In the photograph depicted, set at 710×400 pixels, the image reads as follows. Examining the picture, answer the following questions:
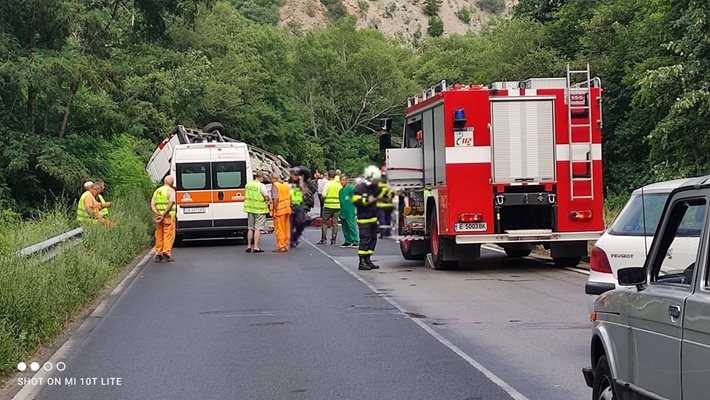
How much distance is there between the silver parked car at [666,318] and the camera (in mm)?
5023

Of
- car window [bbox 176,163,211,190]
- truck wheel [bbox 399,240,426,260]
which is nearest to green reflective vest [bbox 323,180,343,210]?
truck wheel [bbox 399,240,426,260]

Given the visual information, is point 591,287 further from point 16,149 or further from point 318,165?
point 16,149

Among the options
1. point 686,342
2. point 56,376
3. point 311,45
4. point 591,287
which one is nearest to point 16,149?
point 311,45

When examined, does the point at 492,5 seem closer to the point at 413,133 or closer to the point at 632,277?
the point at 413,133

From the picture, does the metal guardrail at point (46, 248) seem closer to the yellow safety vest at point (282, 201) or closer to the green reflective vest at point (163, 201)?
the green reflective vest at point (163, 201)

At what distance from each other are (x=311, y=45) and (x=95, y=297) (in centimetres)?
2080

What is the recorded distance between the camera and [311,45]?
113 ft

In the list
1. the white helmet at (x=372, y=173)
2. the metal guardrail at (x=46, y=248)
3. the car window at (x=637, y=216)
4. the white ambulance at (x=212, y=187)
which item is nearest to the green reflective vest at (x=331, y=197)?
the white ambulance at (x=212, y=187)

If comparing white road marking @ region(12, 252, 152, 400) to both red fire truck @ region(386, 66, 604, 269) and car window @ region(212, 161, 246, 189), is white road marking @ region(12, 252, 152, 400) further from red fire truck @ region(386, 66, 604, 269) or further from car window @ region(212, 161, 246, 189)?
car window @ region(212, 161, 246, 189)

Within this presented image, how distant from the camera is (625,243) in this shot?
9.87 metres

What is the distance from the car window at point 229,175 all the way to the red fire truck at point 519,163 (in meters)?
9.77

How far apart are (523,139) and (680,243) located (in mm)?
11826

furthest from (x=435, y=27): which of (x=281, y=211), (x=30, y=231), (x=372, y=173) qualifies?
(x=372, y=173)

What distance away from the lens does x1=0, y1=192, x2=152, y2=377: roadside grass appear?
9945mm
